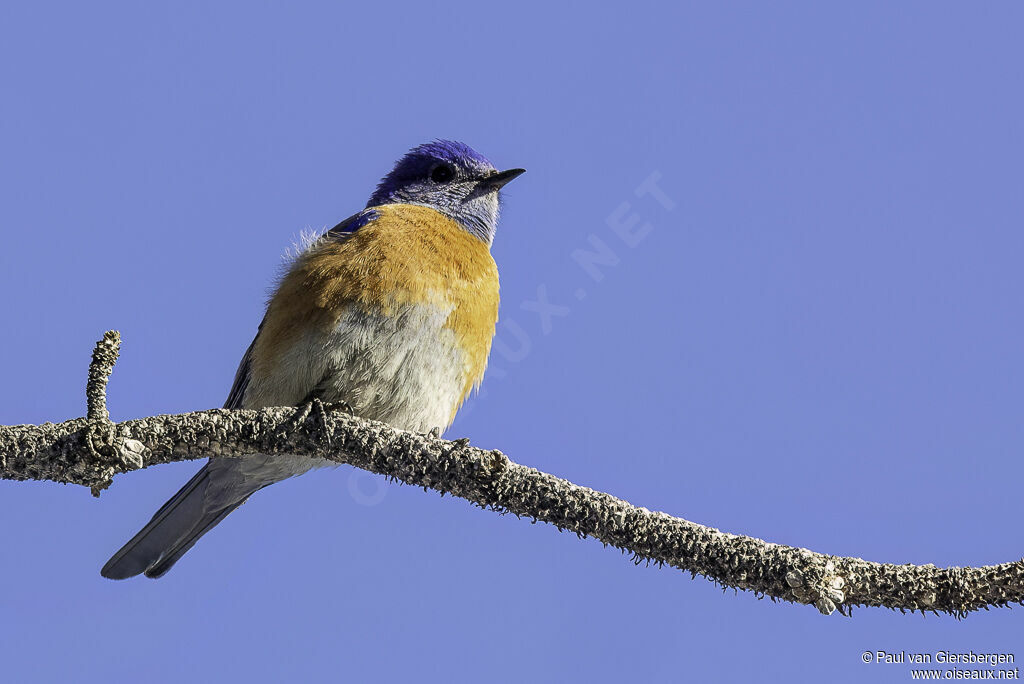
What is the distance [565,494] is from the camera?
3889 mm

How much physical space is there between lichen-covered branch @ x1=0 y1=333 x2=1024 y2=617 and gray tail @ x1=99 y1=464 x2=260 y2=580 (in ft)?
6.98

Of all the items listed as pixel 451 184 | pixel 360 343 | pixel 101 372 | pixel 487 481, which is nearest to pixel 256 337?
pixel 360 343

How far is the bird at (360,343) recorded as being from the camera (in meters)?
5.79

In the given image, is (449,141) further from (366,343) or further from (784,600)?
(784,600)

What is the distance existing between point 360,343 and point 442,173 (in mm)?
2361

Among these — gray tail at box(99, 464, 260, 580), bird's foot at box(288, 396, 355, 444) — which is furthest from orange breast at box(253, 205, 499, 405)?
bird's foot at box(288, 396, 355, 444)

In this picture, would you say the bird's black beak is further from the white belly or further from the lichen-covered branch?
the lichen-covered branch

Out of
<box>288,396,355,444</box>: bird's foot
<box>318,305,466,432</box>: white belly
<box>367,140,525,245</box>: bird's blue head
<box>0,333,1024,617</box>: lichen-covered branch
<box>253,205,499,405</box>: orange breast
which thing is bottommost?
<box>0,333,1024,617</box>: lichen-covered branch

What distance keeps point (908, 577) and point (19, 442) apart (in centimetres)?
346

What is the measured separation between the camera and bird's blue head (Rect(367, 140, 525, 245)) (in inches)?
288

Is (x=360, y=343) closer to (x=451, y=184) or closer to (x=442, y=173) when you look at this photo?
(x=451, y=184)

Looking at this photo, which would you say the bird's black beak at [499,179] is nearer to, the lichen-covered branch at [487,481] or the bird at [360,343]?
the bird at [360,343]

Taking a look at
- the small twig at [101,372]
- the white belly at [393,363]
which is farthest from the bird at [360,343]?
the small twig at [101,372]

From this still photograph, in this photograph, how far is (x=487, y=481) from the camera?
398cm
